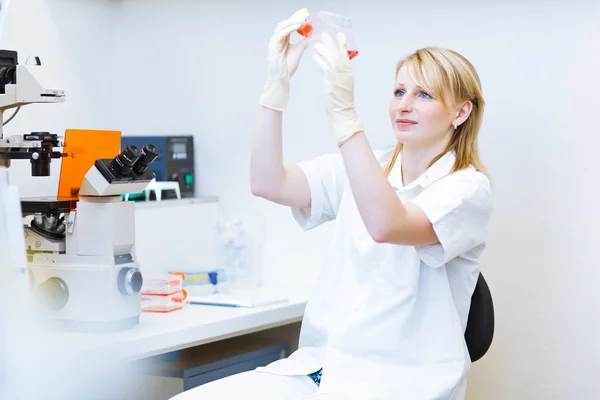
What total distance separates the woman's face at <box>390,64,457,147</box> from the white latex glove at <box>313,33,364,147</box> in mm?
262

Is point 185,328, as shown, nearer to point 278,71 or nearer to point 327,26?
point 278,71

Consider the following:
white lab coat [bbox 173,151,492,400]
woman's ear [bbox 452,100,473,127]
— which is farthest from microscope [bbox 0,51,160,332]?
woman's ear [bbox 452,100,473,127]

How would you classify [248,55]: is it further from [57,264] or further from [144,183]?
[57,264]

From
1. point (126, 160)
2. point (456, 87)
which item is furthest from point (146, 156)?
point (456, 87)

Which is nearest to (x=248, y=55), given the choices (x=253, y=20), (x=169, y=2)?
(x=253, y=20)

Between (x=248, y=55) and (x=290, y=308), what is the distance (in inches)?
37.2

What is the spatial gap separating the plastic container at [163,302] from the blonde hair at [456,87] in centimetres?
85

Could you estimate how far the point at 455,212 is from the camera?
1805 mm

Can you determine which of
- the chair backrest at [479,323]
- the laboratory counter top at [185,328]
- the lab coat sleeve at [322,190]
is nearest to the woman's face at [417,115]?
the lab coat sleeve at [322,190]

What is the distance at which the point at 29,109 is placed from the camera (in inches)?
104

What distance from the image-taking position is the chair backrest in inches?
77.9

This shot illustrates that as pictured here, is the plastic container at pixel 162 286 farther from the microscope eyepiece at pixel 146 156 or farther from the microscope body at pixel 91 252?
the microscope eyepiece at pixel 146 156

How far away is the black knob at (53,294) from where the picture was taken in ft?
6.63

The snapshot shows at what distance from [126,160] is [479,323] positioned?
3.03 ft
